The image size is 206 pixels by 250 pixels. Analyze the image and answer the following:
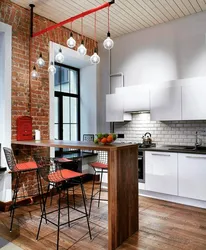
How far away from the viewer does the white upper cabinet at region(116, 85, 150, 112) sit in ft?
14.8

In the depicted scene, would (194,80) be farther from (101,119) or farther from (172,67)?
(101,119)

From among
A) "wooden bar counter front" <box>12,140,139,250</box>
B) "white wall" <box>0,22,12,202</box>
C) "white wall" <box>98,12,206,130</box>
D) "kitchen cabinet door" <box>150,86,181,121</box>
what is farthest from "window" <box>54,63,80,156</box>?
"wooden bar counter front" <box>12,140,139,250</box>

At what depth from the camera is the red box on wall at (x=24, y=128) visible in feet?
12.5

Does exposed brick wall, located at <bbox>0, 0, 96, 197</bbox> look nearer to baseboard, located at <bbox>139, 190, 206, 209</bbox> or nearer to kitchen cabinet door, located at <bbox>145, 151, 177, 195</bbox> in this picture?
kitchen cabinet door, located at <bbox>145, 151, 177, 195</bbox>

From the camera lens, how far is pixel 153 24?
4.73 metres

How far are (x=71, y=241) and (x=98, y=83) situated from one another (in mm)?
3909

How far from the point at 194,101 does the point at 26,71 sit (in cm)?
299

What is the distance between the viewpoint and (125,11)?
164 inches

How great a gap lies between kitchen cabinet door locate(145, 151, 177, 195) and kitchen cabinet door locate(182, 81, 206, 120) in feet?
2.48

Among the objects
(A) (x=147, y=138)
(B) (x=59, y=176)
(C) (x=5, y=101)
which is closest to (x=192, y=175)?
(A) (x=147, y=138)

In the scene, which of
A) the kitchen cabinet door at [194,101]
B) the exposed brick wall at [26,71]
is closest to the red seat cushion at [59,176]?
the exposed brick wall at [26,71]

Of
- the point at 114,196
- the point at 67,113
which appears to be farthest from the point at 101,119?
the point at 114,196

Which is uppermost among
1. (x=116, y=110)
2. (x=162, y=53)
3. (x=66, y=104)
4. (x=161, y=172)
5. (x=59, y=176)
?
(x=162, y=53)

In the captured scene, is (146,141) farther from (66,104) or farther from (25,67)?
(25,67)
